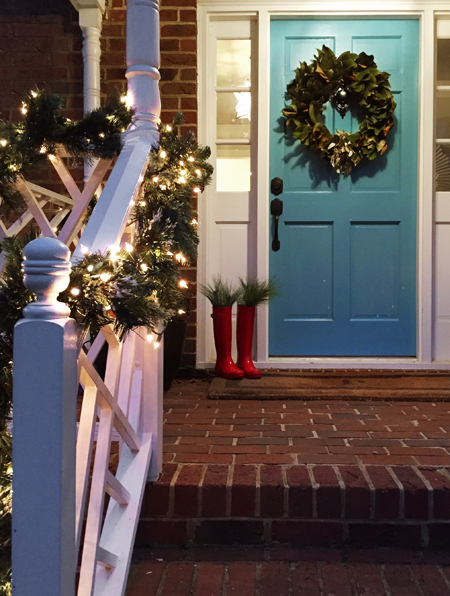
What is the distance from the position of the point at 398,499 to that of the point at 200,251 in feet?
6.63

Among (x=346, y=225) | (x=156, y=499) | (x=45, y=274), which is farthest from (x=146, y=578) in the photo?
(x=346, y=225)

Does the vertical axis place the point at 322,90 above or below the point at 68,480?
above

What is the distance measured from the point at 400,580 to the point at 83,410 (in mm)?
937

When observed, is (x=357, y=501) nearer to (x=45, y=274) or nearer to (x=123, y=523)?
(x=123, y=523)

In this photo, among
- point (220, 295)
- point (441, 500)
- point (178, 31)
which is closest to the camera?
point (441, 500)

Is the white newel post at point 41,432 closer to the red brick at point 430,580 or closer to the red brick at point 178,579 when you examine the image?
the red brick at point 178,579

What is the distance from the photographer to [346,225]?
10.9 ft

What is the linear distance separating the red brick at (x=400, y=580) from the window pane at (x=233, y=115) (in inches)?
98.7

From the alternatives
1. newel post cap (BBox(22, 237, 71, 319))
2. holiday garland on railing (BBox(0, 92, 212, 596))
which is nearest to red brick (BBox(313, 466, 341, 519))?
holiday garland on railing (BBox(0, 92, 212, 596))

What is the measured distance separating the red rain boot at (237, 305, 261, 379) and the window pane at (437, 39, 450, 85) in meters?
1.72

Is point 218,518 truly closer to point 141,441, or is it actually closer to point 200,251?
point 141,441

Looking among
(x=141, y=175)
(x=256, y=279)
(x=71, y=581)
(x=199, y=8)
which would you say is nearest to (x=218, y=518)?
(x=71, y=581)

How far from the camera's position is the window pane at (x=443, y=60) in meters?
3.27

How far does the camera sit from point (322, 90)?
126 inches
